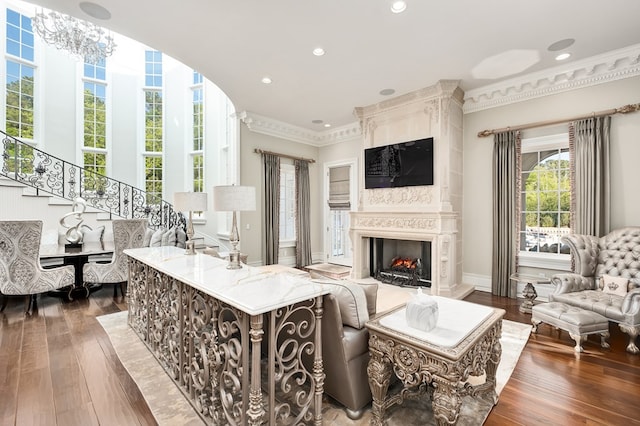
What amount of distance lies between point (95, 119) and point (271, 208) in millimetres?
6051

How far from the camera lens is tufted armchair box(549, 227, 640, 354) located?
2.69m

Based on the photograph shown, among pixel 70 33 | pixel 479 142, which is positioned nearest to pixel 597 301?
pixel 479 142

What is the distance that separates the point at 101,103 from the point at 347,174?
24.0 ft

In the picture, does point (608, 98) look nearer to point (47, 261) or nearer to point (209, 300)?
point (209, 300)

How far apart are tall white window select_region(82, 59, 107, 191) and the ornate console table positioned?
718cm

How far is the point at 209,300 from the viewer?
1.80 metres

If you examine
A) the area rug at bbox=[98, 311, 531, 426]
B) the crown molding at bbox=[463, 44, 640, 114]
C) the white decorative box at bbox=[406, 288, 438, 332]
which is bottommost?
the area rug at bbox=[98, 311, 531, 426]

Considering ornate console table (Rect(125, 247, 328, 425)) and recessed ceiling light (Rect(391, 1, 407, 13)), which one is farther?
recessed ceiling light (Rect(391, 1, 407, 13))

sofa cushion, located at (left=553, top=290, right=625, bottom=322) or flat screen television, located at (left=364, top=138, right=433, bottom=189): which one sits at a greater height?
flat screen television, located at (left=364, top=138, right=433, bottom=189)

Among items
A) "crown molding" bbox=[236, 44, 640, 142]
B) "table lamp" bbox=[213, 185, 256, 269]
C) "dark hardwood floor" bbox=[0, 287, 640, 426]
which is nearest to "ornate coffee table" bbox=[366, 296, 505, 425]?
"dark hardwood floor" bbox=[0, 287, 640, 426]

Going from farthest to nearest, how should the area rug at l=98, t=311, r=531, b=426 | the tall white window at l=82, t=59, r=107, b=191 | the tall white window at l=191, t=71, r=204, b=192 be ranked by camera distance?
the tall white window at l=191, t=71, r=204, b=192, the tall white window at l=82, t=59, r=107, b=191, the area rug at l=98, t=311, r=531, b=426

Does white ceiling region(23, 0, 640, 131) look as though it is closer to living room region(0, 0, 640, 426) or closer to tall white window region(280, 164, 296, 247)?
living room region(0, 0, 640, 426)

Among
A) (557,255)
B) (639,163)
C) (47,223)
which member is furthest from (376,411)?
(47,223)

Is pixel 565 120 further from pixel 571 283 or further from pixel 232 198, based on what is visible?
pixel 232 198
